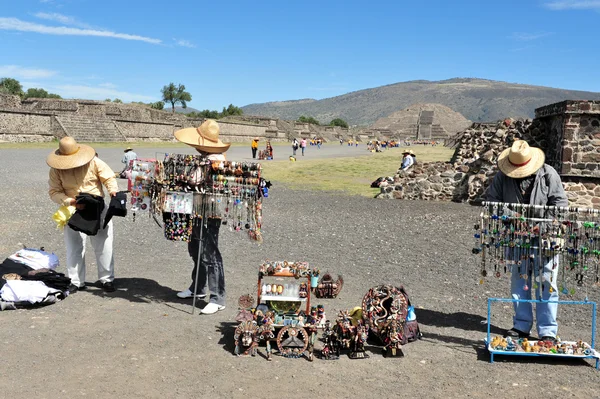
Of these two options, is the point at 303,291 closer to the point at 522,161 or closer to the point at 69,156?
the point at 522,161

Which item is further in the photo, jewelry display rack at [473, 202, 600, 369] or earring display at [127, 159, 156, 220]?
earring display at [127, 159, 156, 220]

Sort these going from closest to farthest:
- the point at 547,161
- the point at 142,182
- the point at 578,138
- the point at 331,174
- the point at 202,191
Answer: the point at 202,191 < the point at 142,182 < the point at 578,138 < the point at 547,161 < the point at 331,174

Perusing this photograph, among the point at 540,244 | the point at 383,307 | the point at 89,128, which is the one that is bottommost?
the point at 383,307

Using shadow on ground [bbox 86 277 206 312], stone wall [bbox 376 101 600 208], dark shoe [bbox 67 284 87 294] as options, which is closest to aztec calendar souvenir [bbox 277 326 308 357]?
shadow on ground [bbox 86 277 206 312]

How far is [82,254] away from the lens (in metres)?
6.50

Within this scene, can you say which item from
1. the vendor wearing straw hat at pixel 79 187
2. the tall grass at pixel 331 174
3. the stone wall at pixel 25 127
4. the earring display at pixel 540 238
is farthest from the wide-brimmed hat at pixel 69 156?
the stone wall at pixel 25 127

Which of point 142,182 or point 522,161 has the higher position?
point 522,161

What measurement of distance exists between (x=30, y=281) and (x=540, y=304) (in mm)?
5199

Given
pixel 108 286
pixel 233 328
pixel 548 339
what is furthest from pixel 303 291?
pixel 108 286

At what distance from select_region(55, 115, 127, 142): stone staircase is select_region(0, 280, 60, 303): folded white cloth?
33196 millimetres

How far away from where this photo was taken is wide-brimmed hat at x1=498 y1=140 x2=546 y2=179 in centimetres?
502

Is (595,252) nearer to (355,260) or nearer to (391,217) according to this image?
(355,260)

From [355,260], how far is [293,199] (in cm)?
693

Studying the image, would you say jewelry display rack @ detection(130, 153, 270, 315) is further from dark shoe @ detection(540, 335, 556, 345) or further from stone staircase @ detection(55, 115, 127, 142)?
stone staircase @ detection(55, 115, 127, 142)
